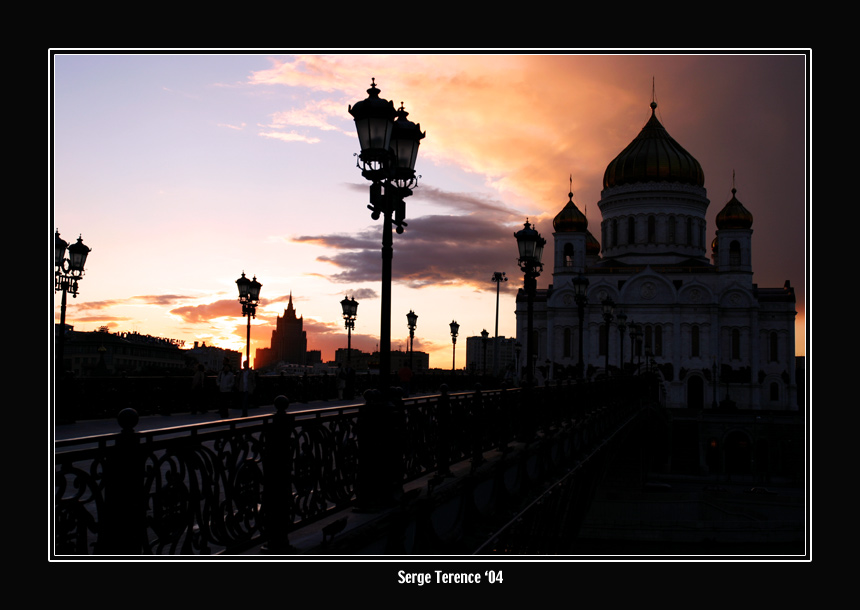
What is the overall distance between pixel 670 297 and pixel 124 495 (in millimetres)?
63468

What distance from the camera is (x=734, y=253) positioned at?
218 ft

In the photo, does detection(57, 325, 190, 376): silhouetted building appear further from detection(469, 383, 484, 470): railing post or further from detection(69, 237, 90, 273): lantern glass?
detection(469, 383, 484, 470): railing post

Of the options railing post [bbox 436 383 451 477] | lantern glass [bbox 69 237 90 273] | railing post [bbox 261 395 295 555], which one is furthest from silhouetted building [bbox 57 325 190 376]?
railing post [bbox 261 395 295 555]

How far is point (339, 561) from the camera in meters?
5.80

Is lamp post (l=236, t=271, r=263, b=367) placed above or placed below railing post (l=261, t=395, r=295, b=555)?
above

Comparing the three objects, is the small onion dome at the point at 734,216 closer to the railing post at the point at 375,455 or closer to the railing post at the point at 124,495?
the railing post at the point at 375,455

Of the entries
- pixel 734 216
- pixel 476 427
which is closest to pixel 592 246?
pixel 734 216

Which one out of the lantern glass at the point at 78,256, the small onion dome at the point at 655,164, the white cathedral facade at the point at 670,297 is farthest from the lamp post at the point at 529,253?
the small onion dome at the point at 655,164

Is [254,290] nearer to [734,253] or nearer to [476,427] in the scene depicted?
[476,427]

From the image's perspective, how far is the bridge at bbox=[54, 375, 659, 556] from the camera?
15.0ft

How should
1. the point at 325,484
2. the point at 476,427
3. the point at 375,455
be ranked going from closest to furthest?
the point at 325,484 < the point at 375,455 < the point at 476,427
